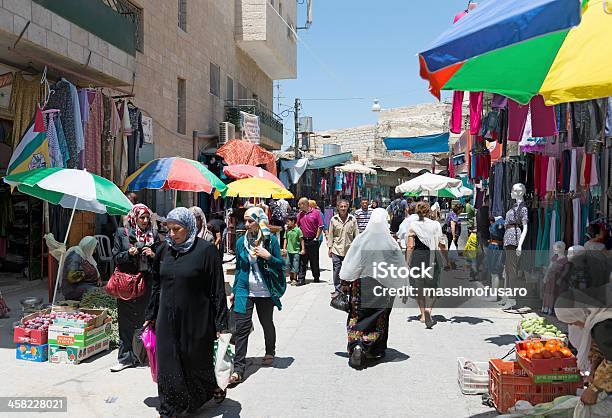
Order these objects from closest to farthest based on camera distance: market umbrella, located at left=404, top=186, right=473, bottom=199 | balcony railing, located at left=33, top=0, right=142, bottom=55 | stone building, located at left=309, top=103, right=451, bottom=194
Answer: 1. balcony railing, located at left=33, top=0, right=142, bottom=55
2. market umbrella, located at left=404, top=186, right=473, bottom=199
3. stone building, located at left=309, top=103, right=451, bottom=194

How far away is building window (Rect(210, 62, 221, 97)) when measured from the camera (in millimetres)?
19513

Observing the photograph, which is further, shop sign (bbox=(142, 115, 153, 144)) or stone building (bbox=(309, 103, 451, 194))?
stone building (bbox=(309, 103, 451, 194))

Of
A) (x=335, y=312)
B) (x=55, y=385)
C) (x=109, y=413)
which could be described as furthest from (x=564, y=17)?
(x=335, y=312)

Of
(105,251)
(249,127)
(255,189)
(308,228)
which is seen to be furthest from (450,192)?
(105,251)

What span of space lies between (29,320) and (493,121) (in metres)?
7.87

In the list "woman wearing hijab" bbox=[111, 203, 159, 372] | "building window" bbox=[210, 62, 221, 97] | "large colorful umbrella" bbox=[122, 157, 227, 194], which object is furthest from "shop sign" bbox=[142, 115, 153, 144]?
"woman wearing hijab" bbox=[111, 203, 159, 372]

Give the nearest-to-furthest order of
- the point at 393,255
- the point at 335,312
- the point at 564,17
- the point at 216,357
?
1. the point at 564,17
2. the point at 216,357
3. the point at 393,255
4. the point at 335,312

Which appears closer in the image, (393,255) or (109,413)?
(109,413)

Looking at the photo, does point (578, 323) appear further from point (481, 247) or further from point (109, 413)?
point (481, 247)

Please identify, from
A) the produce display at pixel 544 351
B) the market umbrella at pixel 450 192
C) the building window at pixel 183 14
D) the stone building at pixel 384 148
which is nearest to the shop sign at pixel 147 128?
the building window at pixel 183 14

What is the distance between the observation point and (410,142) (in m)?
17.7

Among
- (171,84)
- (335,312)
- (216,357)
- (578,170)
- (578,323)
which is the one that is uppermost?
(171,84)

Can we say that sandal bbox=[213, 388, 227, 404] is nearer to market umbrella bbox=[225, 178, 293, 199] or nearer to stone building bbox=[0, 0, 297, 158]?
stone building bbox=[0, 0, 297, 158]

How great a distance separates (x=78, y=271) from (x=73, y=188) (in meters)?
1.39
